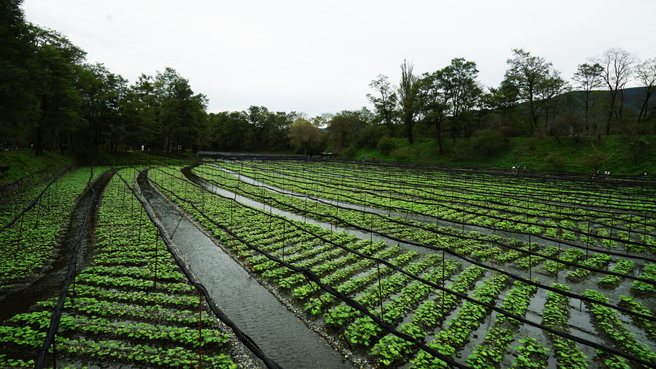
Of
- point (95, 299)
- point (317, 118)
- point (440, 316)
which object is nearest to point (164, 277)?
point (95, 299)

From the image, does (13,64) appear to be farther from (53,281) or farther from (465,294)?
(465,294)

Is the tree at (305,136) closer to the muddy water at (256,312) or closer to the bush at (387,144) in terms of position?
the bush at (387,144)

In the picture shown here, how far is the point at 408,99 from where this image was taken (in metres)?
64.8

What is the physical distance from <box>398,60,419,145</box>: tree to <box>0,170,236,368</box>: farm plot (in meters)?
56.2

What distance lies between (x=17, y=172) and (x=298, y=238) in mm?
28258

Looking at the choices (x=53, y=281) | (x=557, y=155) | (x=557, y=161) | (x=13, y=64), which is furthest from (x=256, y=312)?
(x=557, y=155)

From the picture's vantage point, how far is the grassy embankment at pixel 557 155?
119 ft

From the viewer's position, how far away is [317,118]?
4149 inches

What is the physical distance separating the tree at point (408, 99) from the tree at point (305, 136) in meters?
27.5

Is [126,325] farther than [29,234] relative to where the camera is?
No

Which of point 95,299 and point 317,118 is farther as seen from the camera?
point 317,118

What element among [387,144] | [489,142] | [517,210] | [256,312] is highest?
[387,144]

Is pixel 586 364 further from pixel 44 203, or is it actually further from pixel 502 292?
pixel 44 203

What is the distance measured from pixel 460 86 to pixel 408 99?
12549 millimetres
